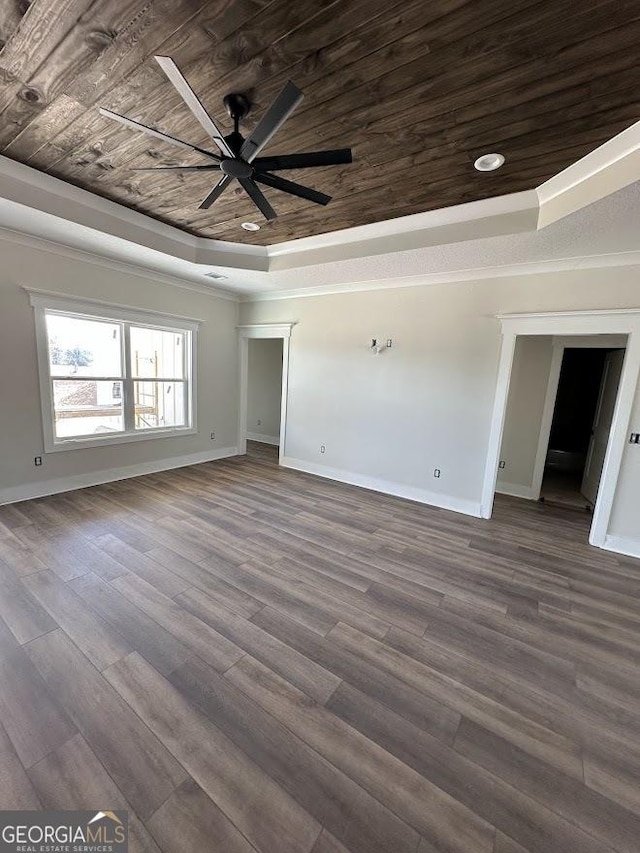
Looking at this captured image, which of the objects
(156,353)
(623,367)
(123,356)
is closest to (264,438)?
(156,353)

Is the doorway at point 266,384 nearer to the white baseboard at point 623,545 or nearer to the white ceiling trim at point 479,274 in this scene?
the white ceiling trim at point 479,274

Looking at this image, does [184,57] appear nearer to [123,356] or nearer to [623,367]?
[123,356]

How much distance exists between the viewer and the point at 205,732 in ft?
4.90

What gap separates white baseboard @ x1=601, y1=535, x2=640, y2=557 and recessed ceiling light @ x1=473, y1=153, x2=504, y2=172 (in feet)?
11.6

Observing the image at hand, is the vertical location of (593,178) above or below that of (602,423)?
above

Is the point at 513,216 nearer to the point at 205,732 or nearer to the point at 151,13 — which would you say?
the point at 151,13

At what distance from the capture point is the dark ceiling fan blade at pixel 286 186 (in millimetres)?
2127

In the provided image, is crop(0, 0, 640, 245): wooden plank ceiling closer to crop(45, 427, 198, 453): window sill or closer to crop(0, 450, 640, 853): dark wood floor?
crop(45, 427, 198, 453): window sill

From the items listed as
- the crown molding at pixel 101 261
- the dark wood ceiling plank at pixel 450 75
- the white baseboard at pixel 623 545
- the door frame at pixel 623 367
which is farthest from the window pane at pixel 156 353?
the white baseboard at pixel 623 545

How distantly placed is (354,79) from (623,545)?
4.43 m

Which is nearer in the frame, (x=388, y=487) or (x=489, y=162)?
(x=489, y=162)

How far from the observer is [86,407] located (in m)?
4.31

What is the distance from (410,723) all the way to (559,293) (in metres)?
3.94
